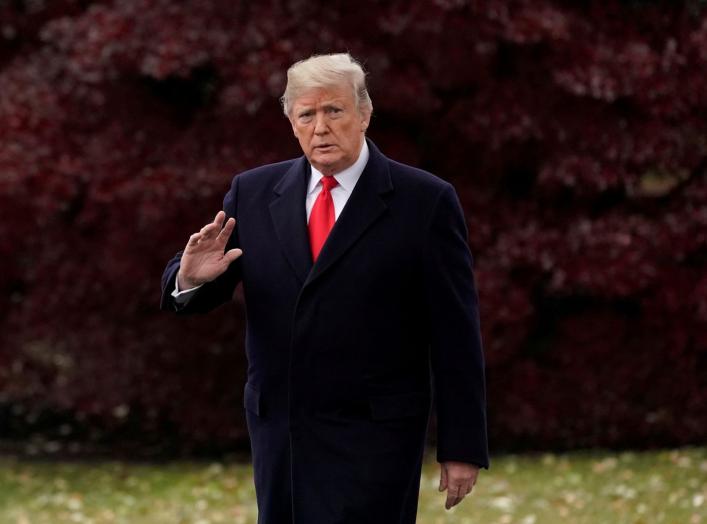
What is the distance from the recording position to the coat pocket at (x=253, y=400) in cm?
410

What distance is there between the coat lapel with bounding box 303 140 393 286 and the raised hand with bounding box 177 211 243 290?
0.77 ft

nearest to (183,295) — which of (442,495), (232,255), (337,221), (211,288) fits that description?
(211,288)

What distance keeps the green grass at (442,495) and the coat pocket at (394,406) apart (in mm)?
4067

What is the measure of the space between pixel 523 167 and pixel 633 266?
3.27ft

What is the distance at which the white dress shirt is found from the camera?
4070 millimetres

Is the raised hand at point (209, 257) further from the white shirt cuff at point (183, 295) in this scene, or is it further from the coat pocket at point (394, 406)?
the coat pocket at point (394, 406)

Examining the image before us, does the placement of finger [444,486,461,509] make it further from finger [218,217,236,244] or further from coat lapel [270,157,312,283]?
finger [218,217,236,244]

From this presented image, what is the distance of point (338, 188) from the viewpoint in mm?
4090

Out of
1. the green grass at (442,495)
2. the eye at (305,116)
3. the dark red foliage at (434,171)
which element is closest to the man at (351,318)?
the eye at (305,116)

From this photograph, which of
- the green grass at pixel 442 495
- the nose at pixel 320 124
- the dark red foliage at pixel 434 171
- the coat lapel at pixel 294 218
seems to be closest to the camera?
the nose at pixel 320 124

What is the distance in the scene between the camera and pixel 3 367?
35.1 feet

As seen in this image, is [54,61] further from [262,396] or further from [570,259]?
[262,396]

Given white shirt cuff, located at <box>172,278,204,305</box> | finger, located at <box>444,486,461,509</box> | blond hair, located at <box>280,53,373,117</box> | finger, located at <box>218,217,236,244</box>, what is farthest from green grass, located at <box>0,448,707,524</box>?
blond hair, located at <box>280,53,373,117</box>

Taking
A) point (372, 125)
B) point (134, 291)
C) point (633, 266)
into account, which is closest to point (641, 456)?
point (633, 266)
